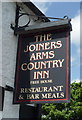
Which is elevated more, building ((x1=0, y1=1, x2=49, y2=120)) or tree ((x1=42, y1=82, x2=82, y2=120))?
building ((x1=0, y1=1, x2=49, y2=120))

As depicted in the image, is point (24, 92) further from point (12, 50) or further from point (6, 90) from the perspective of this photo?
point (12, 50)

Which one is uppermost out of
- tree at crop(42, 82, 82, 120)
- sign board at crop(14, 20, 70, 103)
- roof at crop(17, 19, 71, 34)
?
roof at crop(17, 19, 71, 34)

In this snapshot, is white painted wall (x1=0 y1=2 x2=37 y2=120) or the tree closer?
white painted wall (x1=0 y1=2 x2=37 y2=120)

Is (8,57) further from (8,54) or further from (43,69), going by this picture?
(43,69)

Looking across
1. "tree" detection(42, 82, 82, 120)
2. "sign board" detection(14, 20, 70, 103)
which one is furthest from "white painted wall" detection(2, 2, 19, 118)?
"tree" detection(42, 82, 82, 120)

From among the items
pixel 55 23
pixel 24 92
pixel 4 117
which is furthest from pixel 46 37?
pixel 4 117

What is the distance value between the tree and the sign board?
16460 mm

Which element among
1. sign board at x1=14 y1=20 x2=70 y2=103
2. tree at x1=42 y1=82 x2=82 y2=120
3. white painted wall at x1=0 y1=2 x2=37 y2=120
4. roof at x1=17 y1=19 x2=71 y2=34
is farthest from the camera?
tree at x1=42 y1=82 x2=82 y2=120

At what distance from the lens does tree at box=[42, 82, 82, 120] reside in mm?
21438

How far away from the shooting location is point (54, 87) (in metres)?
5.23

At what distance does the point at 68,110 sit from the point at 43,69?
1770 cm

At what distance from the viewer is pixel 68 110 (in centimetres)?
2238

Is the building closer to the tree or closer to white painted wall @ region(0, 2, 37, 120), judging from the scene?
white painted wall @ region(0, 2, 37, 120)

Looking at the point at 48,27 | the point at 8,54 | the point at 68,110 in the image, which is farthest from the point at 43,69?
the point at 68,110
